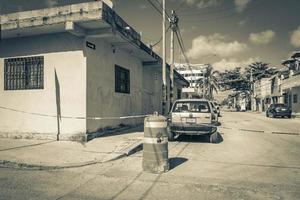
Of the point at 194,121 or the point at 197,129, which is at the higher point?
the point at 194,121

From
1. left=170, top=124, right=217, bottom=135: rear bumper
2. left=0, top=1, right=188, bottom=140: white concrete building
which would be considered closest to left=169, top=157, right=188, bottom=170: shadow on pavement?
left=170, top=124, right=217, bottom=135: rear bumper

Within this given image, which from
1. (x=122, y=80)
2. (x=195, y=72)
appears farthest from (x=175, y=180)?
(x=195, y=72)

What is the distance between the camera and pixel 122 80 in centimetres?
1318

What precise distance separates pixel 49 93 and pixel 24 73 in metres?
1.58

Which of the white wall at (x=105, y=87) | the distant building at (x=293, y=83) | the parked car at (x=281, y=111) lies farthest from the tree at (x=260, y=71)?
the white wall at (x=105, y=87)

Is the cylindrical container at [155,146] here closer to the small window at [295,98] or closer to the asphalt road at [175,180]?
the asphalt road at [175,180]

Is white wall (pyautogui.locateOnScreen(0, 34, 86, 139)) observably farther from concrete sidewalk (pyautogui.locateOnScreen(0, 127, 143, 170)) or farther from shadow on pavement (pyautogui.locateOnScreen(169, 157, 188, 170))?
shadow on pavement (pyautogui.locateOnScreen(169, 157, 188, 170))

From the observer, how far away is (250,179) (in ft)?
17.8

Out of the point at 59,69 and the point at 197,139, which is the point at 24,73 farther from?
the point at 197,139

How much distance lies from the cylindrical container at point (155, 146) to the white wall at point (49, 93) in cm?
423

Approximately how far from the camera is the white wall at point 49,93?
966 centimetres

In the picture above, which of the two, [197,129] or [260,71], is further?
[260,71]

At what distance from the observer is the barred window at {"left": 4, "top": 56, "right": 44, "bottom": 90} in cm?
1025

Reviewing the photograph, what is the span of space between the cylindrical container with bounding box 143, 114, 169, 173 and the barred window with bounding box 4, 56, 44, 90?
19.7 feet
